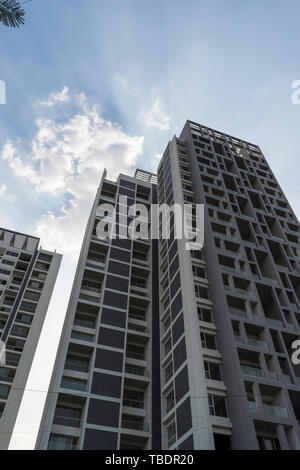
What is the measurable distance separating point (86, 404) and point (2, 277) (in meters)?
39.6

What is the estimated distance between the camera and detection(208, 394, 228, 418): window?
2579cm

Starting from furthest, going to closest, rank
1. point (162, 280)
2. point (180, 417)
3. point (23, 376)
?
point (23, 376), point (162, 280), point (180, 417)

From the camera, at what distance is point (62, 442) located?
91.6ft

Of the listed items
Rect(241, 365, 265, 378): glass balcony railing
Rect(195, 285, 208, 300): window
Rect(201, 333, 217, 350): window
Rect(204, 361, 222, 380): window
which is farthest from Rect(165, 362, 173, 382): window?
Rect(241, 365, 265, 378): glass balcony railing

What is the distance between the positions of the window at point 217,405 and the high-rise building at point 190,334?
0.08 m

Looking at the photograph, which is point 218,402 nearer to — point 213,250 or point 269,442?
point 269,442

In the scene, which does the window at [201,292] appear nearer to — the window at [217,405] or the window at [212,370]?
the window at [212,370]

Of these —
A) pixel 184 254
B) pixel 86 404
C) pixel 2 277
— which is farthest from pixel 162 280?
pixel 2 277

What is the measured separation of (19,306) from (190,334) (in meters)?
38.2

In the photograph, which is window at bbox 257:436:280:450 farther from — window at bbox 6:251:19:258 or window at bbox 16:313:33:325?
window at bbox 6:251:19:258

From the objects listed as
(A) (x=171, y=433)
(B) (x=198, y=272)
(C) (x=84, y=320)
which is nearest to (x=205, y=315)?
(B) (x=198, y=272)

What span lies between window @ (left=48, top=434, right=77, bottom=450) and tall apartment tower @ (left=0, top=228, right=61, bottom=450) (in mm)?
20840

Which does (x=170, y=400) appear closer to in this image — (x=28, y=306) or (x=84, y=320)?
(x=84, y=320)
